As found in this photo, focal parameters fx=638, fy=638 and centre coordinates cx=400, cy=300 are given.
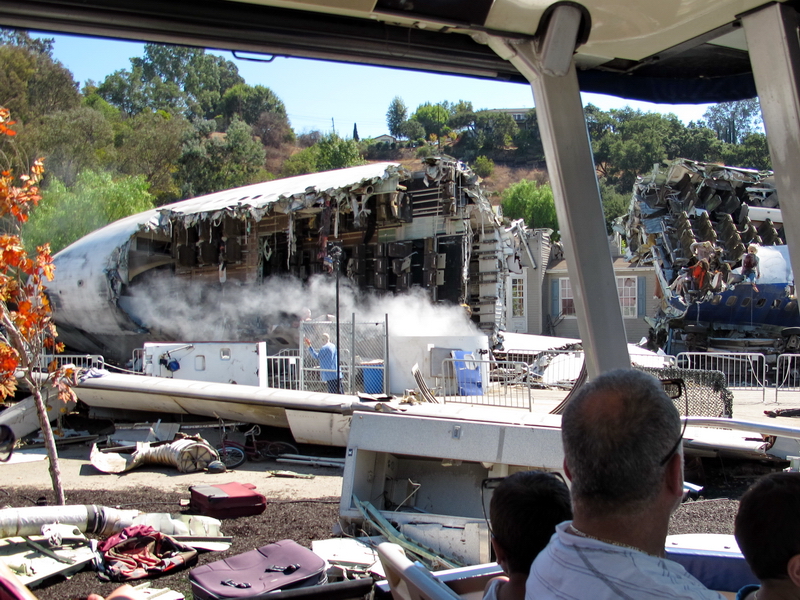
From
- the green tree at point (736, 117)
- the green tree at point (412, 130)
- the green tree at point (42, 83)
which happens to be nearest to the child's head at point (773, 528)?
the green tree at point (736, 117)

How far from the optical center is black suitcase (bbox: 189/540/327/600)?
377 cm

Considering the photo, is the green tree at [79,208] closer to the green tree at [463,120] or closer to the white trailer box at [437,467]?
the white trailer box at [437,467]

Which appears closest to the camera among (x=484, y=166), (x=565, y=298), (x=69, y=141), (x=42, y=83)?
(x=565, y=298)

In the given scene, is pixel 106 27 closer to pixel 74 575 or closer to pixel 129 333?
pixel 74 575

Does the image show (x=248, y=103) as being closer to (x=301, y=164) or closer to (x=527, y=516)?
(x=301, y=164)

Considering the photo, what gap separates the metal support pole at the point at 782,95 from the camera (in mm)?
2092

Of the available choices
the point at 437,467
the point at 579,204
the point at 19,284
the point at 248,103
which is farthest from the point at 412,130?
the point at 579,204

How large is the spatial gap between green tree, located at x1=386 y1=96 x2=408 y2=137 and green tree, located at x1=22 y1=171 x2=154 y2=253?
3293 inches

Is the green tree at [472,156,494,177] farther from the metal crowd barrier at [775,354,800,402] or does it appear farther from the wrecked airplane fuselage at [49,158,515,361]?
the metal crowd barrier at [775,354,800,402]

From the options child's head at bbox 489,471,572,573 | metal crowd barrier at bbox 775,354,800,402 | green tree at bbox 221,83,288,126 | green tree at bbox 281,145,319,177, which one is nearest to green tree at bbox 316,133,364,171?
green tree at bbox 281,145,319,177

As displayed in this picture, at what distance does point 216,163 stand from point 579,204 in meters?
62.2

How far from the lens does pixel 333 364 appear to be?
12398mm

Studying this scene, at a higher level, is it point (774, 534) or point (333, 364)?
point (774, 534)

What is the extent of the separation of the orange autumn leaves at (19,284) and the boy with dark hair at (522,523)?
5465 millimetres
